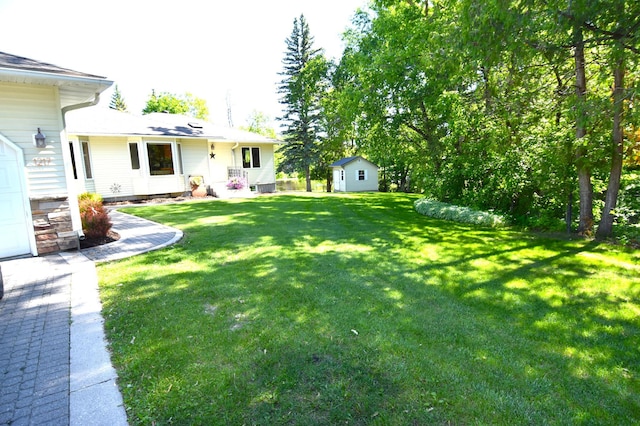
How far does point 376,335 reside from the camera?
3.17 m

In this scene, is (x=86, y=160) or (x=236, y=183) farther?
(x=236, y=183)

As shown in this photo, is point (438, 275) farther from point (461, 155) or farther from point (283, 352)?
point (461, 155)

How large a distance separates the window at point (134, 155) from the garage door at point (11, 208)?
9705 mm

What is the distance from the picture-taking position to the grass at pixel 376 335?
226cm

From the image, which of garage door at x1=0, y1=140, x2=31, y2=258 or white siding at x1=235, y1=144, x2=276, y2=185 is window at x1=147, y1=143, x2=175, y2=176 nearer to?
white siding at x1=235, y1=144, x2=276, y2=185

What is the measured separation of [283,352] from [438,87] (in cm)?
1110

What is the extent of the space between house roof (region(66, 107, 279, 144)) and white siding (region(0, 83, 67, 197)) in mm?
8161

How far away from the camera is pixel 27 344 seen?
10.1 ft

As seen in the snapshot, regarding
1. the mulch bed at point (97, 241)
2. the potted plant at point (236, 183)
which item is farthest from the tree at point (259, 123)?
the mulch bed at point (97, 241)

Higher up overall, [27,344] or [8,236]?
[8,236]

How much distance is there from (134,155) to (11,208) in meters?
9.99

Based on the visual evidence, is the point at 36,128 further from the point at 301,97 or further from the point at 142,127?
the point at 301,97

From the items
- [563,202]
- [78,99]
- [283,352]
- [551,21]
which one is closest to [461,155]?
[563,202]

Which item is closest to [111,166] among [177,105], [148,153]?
[148,153]
